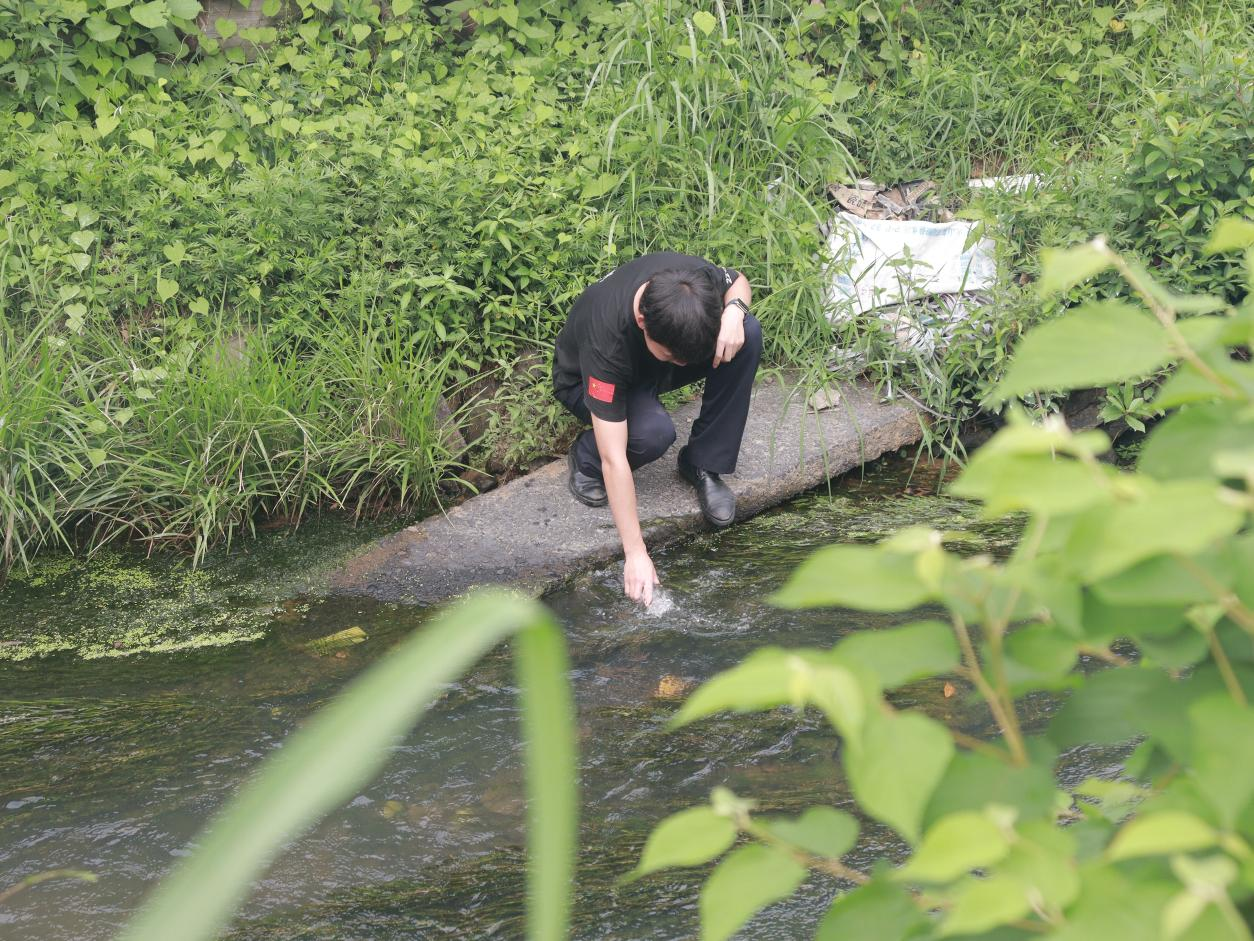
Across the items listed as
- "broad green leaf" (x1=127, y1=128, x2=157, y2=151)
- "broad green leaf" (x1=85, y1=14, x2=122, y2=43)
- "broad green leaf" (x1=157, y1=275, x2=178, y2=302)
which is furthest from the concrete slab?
"broad green leaf" (x1=85, y1=14, x2=122, y2=43)

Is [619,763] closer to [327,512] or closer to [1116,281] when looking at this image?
[327,512]

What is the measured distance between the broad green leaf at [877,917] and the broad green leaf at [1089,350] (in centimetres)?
39

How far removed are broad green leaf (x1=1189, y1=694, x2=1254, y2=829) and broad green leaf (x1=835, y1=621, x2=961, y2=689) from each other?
0.16 meters

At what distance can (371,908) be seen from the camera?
7.90 feet

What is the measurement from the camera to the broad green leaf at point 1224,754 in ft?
2.45

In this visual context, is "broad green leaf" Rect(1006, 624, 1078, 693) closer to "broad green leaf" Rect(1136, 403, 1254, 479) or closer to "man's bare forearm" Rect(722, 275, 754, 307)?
"broad green leaf" Rect(1136, 403, 1254, 479)

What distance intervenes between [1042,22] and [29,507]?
5191 mm

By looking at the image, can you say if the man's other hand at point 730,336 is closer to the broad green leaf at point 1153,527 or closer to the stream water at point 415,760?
the stream water at point 415,760

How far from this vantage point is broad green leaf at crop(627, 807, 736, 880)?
0.86 meters

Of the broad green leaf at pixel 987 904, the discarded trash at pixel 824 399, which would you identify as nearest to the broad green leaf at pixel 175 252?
the discarded trash at pixel 824 399

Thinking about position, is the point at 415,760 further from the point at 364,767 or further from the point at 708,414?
the point at 364,767

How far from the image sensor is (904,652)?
2.82 ft

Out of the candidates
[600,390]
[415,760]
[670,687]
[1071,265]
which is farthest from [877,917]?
[600,390]

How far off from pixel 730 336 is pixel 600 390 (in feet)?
1.56
